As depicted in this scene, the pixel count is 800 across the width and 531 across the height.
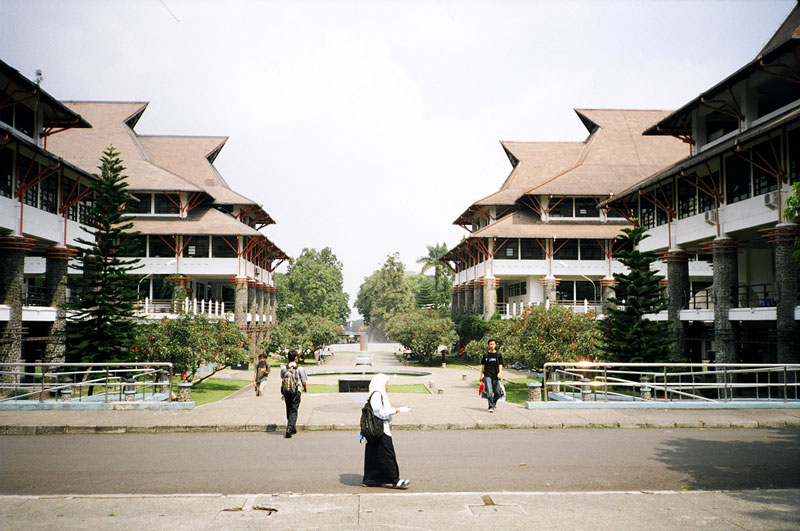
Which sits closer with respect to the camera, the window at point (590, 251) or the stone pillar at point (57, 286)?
the stone pillar at point (57, 286)

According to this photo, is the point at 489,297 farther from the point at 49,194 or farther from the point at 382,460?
the point at 382,460

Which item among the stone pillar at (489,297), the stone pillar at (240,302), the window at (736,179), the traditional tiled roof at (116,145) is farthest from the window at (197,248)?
the window at (736,179)

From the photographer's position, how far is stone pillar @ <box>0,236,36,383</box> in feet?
71.1

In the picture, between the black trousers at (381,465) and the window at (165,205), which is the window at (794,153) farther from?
the window at (165,205)

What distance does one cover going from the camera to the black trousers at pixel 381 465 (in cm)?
822

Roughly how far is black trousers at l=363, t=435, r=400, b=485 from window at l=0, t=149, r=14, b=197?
805 inches

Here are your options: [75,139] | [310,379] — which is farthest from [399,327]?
[75,139]

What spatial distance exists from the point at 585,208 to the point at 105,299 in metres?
34.6

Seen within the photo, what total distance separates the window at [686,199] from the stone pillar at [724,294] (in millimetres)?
3573

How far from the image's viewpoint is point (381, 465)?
8.23 meters

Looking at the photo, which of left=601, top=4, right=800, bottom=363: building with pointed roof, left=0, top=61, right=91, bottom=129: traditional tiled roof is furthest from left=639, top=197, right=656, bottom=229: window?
left=0, top=61, right=91, bottom=129: traditional tiled roof

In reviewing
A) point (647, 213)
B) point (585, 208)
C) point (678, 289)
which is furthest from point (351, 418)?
point (585, 208)

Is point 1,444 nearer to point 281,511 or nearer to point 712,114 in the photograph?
point 281,511

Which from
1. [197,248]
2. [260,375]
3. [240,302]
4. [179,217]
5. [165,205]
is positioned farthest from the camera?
[165,205]
